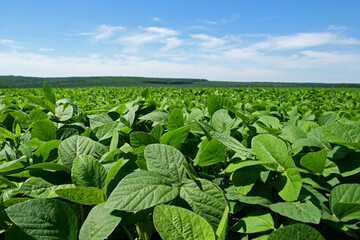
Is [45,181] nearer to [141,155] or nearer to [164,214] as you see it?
[141,155]

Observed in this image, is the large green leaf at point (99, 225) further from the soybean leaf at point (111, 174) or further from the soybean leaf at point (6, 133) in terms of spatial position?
the soybean leaf at point (6, 133)

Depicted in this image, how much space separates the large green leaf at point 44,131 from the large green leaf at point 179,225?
0.71 m

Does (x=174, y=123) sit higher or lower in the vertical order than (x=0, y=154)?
higher

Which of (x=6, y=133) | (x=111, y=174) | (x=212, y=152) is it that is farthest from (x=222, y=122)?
(x=6, y=133)

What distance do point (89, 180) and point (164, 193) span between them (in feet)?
0.78

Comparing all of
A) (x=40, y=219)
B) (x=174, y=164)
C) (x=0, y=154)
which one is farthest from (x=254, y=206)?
(x=0, y=154)

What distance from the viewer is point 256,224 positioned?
2.18 feet

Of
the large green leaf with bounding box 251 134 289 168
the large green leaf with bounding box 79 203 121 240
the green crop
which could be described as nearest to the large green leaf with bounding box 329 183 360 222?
the green crop

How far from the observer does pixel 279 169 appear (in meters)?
0.75

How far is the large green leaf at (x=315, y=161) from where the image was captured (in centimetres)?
74

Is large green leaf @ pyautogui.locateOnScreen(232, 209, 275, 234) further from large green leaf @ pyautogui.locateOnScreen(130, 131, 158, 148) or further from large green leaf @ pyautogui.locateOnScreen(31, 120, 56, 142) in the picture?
large green leaf @ pyautogui.locateOnScreen(31, 120, 56, 142)

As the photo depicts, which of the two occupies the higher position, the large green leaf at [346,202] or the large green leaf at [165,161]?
the large green leaf at [165,161]

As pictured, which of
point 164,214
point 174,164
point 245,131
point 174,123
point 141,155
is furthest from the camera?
point 245,131

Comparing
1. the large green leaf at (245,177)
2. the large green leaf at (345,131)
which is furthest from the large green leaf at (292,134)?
the large green leaf at (245,177)
